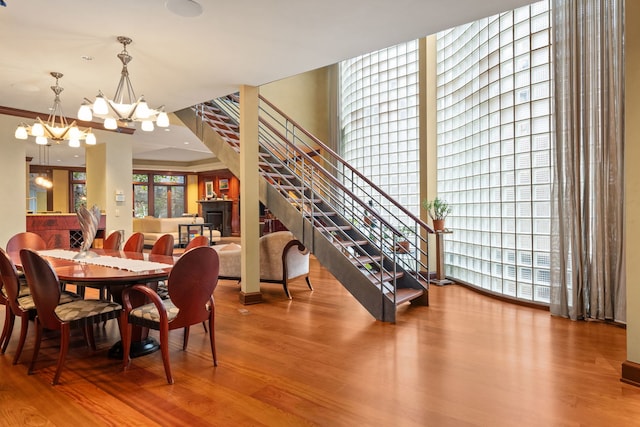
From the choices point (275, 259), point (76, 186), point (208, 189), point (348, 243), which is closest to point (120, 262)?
point (275, 259)

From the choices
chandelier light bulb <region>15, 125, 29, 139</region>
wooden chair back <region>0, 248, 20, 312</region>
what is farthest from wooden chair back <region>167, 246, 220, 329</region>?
chandelier light bulb <region>15, 125, 29, 139</region>

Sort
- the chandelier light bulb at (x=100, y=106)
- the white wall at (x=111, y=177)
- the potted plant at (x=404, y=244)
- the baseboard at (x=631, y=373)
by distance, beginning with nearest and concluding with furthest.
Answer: the baseboard at (x=631, y=373) < the chandelier light bulb at (x=100, y=106) < the potted plant at (x=404, y=244) < the white wall at (x=111, y=177)

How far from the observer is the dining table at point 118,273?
2.66m

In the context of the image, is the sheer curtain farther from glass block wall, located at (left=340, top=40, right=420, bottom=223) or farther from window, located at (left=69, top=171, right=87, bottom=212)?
window, located at (left=69, top=171, right=87, bottom=212)

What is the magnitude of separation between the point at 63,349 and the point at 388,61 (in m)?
6.46

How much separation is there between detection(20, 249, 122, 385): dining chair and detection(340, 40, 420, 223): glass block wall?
16.6ft

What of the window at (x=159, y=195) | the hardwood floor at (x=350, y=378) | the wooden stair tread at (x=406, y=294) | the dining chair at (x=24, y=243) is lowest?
the hardwood floor at (x=350, y=378)

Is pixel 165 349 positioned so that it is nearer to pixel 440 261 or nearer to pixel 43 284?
pixel 43 284

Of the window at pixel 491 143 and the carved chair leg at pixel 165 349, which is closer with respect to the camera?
the carved chair leg at pixel 165 349

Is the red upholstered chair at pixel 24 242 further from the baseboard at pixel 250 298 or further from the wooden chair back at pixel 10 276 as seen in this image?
the baseboard at pixel 250 298

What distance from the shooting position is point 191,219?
12102 millimetres

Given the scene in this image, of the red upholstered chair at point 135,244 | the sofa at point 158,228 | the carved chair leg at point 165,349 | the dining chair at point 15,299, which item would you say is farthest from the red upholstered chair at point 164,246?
the sofa at point 158,228

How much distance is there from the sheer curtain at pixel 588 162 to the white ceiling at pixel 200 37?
134 cm

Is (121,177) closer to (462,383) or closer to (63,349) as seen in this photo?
(63,349)
